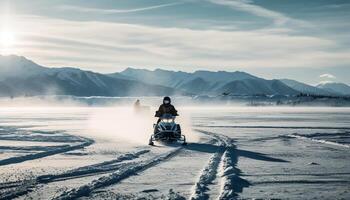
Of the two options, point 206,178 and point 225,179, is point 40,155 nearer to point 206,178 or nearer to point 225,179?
point 206,178

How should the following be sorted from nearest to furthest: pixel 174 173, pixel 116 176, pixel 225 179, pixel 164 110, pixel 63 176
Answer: pixel 225 179
pixel 116 176
pixel 63 176
pixel 174 173
pixel 164 110

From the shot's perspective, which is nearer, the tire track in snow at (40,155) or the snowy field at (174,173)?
the snowy field at (174,173)

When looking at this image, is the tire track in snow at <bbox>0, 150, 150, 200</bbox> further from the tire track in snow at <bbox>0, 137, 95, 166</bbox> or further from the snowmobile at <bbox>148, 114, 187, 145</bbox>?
the snowmobile at <bbox>148, 114, 187, 145</bbox>

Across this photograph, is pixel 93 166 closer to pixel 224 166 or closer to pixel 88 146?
pixel 224 166

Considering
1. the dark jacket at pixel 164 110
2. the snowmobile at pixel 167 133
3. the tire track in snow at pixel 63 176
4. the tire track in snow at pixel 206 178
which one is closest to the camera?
the tire track in snow at pixel 206 178

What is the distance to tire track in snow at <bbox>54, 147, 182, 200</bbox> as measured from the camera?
11758 mm

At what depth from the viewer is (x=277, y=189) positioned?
499 inches

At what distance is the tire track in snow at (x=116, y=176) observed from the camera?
1176 centimetres

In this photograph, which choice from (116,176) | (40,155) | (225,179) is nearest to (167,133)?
(40,155)

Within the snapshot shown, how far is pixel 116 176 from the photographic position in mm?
14617

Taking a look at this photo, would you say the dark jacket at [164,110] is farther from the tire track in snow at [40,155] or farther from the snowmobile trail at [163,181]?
the snowmobile trail at [163,181]

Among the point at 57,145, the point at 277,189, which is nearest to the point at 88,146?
the point at 57,145

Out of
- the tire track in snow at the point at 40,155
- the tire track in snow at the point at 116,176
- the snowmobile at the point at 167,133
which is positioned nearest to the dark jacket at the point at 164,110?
the snowmobile at the point at 167,133

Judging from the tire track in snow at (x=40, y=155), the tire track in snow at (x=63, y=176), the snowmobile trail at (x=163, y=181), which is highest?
the snowmobile trail at (x=163, y=181)
